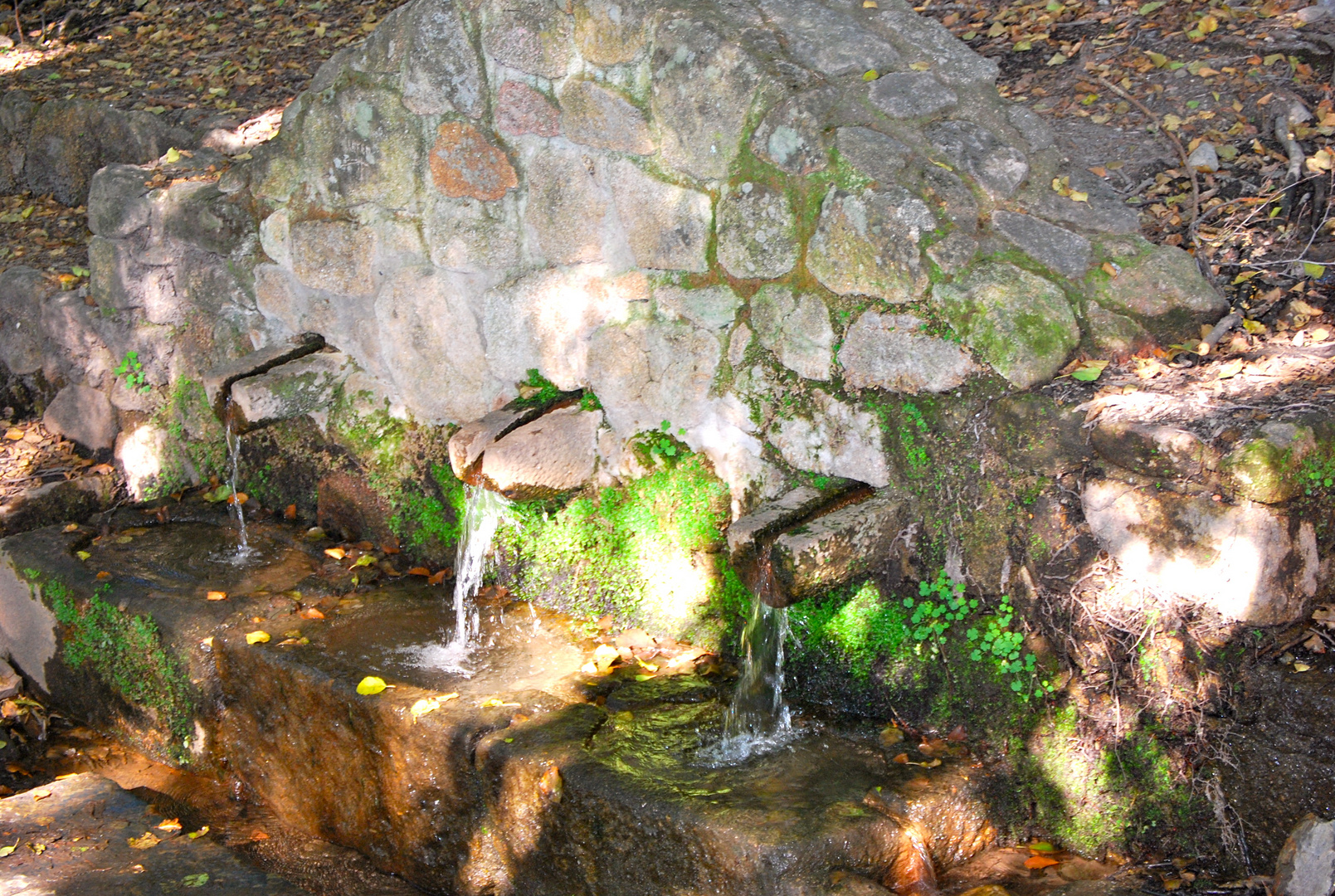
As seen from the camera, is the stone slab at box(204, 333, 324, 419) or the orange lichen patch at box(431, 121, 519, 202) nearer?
the orange lichen patch at box(431, 121, 519, 202)

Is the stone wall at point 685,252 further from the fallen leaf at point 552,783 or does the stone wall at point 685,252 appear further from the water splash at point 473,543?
the fallen leaf at point 552,783

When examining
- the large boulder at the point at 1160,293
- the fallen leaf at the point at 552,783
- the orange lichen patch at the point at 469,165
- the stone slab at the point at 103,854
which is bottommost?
the stone slab at the point at 103,854

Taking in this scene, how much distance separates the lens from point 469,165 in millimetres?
3893

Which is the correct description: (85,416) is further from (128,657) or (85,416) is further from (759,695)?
(759,695)

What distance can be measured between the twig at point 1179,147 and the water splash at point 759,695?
5.57 ft

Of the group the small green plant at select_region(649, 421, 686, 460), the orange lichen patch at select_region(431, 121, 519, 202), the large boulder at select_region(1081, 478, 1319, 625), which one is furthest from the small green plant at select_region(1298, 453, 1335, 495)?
the orange lichen patch at select_region(431, 121, 519, 202)

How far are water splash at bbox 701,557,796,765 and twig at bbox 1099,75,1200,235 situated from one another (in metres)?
1.70

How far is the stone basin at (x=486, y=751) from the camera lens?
9.59 ft

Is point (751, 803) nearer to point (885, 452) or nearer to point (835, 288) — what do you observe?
point (885, 452)

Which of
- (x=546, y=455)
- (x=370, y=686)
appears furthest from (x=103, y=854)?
(x=546, y=455)

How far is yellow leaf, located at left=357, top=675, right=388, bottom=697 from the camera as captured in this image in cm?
350

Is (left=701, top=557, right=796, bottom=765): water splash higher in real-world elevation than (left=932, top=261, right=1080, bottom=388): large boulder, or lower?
lower

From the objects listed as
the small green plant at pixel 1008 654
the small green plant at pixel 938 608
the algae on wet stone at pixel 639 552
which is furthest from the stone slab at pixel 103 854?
the small green plant at pixel 1008 654

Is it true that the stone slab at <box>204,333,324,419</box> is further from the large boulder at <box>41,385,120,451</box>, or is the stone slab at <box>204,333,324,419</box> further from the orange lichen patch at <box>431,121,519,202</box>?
the orange lichen patch at <box>431,121,519,202</box>
